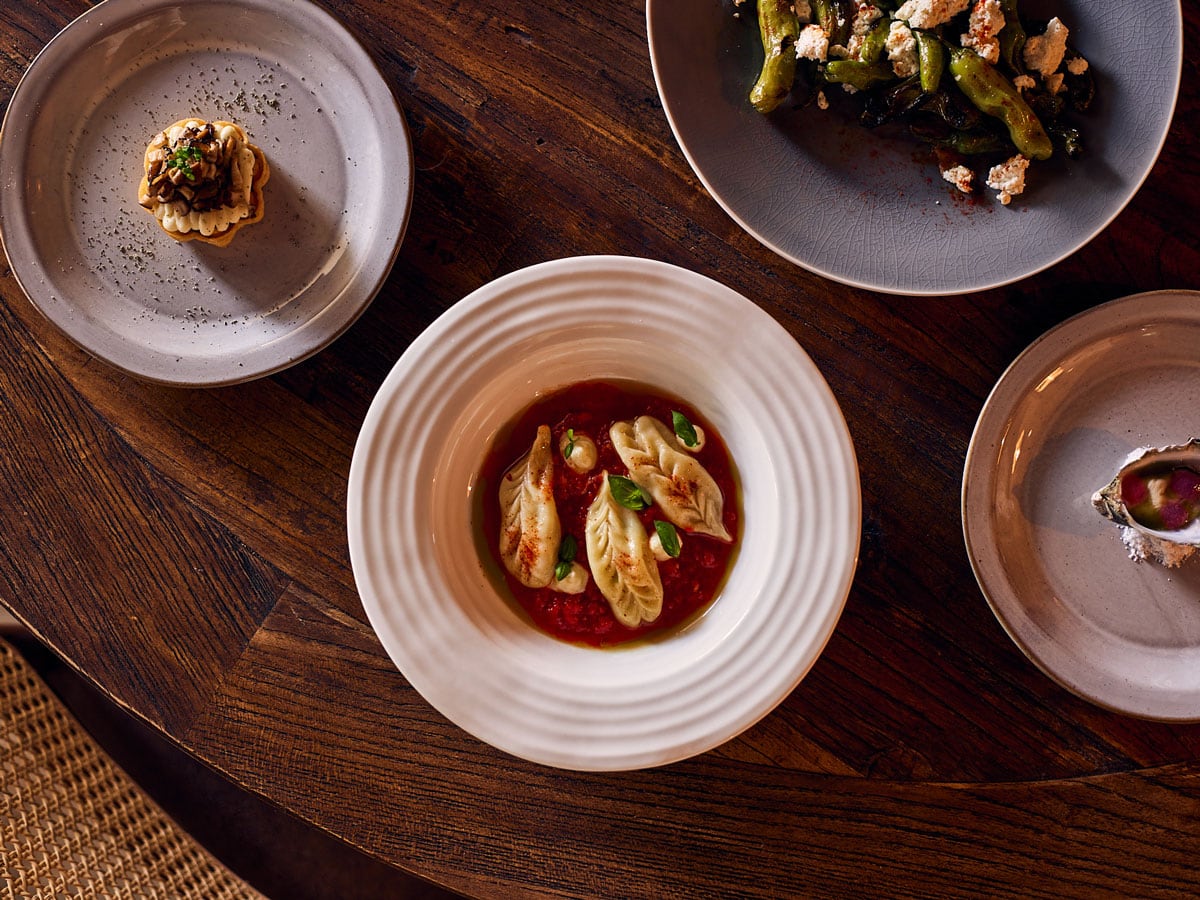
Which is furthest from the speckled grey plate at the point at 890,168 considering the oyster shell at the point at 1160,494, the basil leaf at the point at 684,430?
A: the oyster shell at the point at 1160,494

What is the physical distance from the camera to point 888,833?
7.21 ft

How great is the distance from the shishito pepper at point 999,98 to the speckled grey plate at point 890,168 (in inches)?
3.4

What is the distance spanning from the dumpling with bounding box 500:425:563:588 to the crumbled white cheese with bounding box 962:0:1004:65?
4.33ft

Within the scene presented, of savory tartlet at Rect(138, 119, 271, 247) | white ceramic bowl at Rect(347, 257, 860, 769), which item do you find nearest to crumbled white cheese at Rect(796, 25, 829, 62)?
white ceramic bowl at Rect(347, 257, 860, 769)

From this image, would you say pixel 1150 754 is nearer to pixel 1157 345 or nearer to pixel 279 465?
pixel 1157 345

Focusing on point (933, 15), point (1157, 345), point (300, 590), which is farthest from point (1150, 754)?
point (300, 590)

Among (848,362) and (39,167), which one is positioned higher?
(39,167)

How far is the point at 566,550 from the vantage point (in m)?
2.01

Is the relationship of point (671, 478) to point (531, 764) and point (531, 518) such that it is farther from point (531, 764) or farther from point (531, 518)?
point (531, 764)

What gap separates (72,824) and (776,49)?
2.72 m

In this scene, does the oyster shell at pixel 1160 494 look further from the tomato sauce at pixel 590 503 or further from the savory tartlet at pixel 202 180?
the savory tartlet at pixel 202 180

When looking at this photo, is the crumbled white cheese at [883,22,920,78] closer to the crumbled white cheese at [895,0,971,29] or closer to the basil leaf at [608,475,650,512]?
the crumbled white cheese at [895,0,971,29]

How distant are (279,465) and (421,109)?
3.28ft

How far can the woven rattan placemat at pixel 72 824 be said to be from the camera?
2.22m
